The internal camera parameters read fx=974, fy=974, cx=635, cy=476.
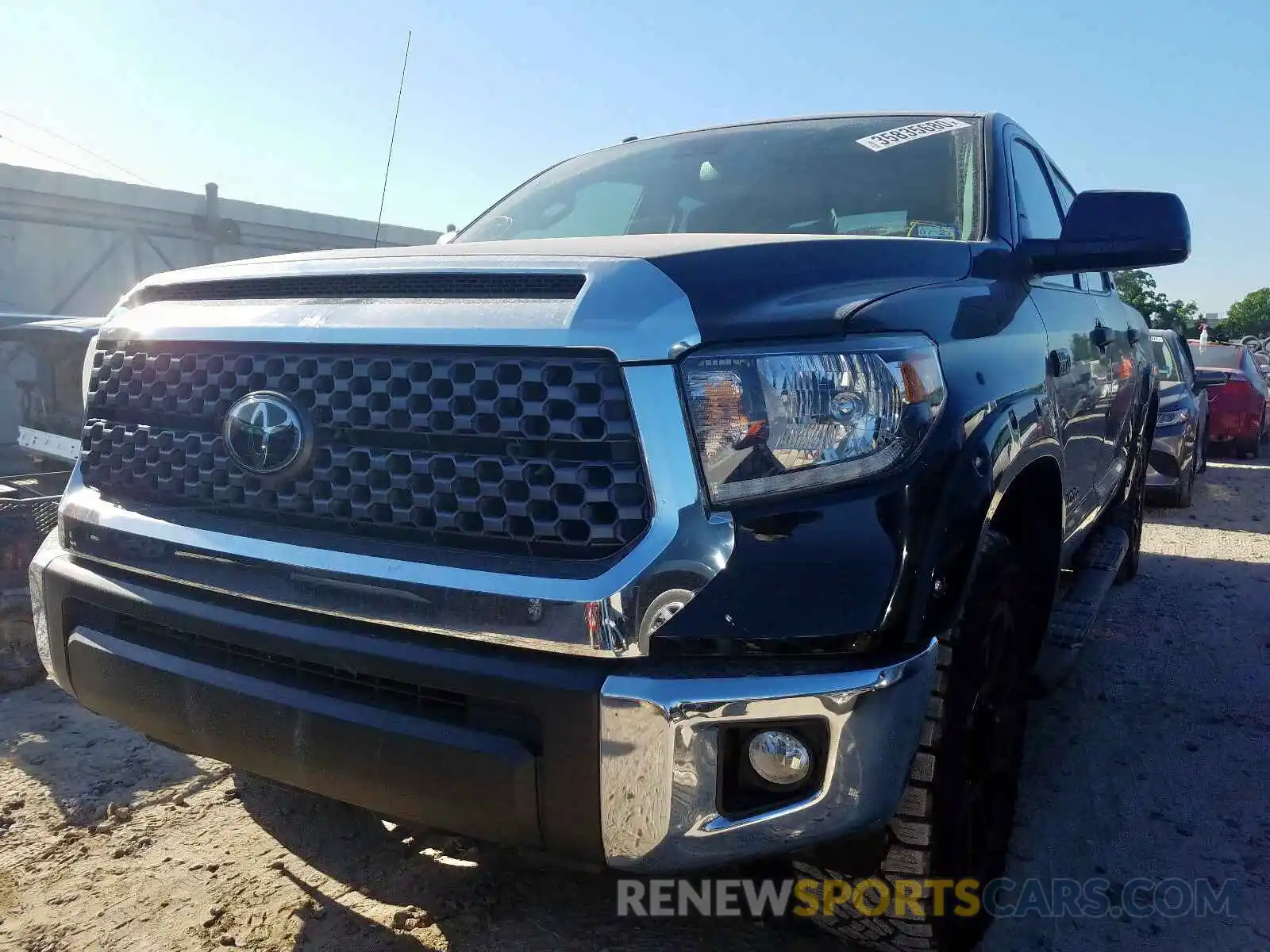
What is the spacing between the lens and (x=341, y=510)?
181 centimetres

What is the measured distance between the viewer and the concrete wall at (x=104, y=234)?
1084 cm

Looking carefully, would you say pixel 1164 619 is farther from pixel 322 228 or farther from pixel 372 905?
pixel 322 228

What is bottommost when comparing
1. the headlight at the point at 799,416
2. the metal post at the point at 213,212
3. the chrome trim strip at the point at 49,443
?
the chrome trim strip at the point at 49,443

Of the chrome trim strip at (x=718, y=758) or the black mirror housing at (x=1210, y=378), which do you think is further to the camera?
the black mirror housing at (x=1210, y=378)

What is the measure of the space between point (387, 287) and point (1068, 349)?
1.88m

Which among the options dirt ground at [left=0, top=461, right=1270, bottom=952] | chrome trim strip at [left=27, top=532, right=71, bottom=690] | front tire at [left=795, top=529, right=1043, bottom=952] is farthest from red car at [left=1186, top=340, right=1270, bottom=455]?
chrome trim strip at [left=27, top=532, right=71, bottom=690]

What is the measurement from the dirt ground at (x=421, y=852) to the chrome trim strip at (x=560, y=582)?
0.44 m

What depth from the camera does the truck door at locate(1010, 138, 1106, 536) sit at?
257cm

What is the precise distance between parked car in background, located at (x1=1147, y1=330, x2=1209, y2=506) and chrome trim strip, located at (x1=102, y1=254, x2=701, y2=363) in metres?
6.80

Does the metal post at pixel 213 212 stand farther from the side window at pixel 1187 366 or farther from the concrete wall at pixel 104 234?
the side window at pixel 1187 366

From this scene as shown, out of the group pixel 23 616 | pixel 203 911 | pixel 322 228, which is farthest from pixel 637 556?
pixel 322 228

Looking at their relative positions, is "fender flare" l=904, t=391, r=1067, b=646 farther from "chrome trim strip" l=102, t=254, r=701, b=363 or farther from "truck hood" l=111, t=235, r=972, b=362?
"chrome trim strip" l=102, t=254, r=701, b=363

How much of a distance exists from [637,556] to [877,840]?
0.70 meters

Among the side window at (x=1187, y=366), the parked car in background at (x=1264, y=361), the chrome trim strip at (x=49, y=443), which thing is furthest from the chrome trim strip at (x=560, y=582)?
the parked car in background at (x=1264, y=361)
